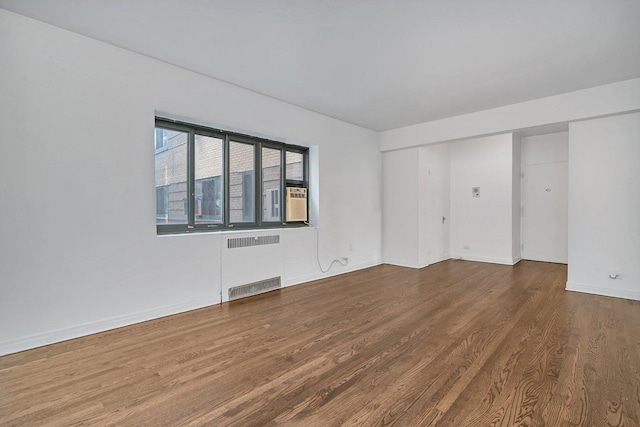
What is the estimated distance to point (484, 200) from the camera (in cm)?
648

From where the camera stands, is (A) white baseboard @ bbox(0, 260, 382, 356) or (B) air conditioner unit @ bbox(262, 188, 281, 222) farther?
(B) air conditioner unit @ bbox(262, 188, 281, 222)

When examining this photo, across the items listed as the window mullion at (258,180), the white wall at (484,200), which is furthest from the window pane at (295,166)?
the white wall at (484,200)

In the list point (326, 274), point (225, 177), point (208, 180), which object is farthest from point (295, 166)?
point (326, 274)

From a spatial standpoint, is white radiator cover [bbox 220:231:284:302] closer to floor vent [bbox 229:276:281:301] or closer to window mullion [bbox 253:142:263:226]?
floor vent [bbox 229:276:281:301]

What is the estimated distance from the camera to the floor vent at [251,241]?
3.84m

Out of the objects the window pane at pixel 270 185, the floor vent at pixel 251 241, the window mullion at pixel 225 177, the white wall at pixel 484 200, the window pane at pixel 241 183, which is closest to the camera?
the floor vent at pixel 251 241

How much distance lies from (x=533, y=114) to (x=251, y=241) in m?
4.38

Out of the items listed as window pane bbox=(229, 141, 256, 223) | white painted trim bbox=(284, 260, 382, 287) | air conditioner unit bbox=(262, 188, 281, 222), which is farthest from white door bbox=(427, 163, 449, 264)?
window pane bbox=(229, 141, 256, 223)

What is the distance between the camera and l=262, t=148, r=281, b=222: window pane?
14.8ft

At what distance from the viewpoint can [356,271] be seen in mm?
5555

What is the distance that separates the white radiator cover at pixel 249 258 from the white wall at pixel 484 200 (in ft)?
14.9

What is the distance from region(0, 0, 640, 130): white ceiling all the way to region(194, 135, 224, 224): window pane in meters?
0.86

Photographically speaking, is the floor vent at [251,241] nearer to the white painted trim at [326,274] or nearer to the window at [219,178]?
the window at [219,178]

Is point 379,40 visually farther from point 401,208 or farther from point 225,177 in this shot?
point 401,208
